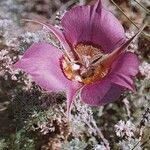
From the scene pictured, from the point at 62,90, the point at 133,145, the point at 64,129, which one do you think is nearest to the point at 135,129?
the point at 133,145

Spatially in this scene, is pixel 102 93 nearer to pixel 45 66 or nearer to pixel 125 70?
pixel 125 70

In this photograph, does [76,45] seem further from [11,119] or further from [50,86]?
[11,119]

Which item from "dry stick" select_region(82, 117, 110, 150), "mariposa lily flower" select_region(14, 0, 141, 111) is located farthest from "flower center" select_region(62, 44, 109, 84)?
"dry stick" select_region(82, 117, 110, 150)

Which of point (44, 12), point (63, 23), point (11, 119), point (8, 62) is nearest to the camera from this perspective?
point (63, 23)

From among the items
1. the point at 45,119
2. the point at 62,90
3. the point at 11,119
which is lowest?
the point at 11,119

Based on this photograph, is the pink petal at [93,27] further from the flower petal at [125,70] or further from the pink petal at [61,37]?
the flower petal at [125,70]

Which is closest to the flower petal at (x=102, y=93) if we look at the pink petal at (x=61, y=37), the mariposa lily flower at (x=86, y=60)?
the mariposa lily flower at (x=86, y=60)

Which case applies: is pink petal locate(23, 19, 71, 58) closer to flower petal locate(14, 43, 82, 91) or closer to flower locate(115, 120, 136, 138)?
flower petal locate(14, 43, 82, 91)
